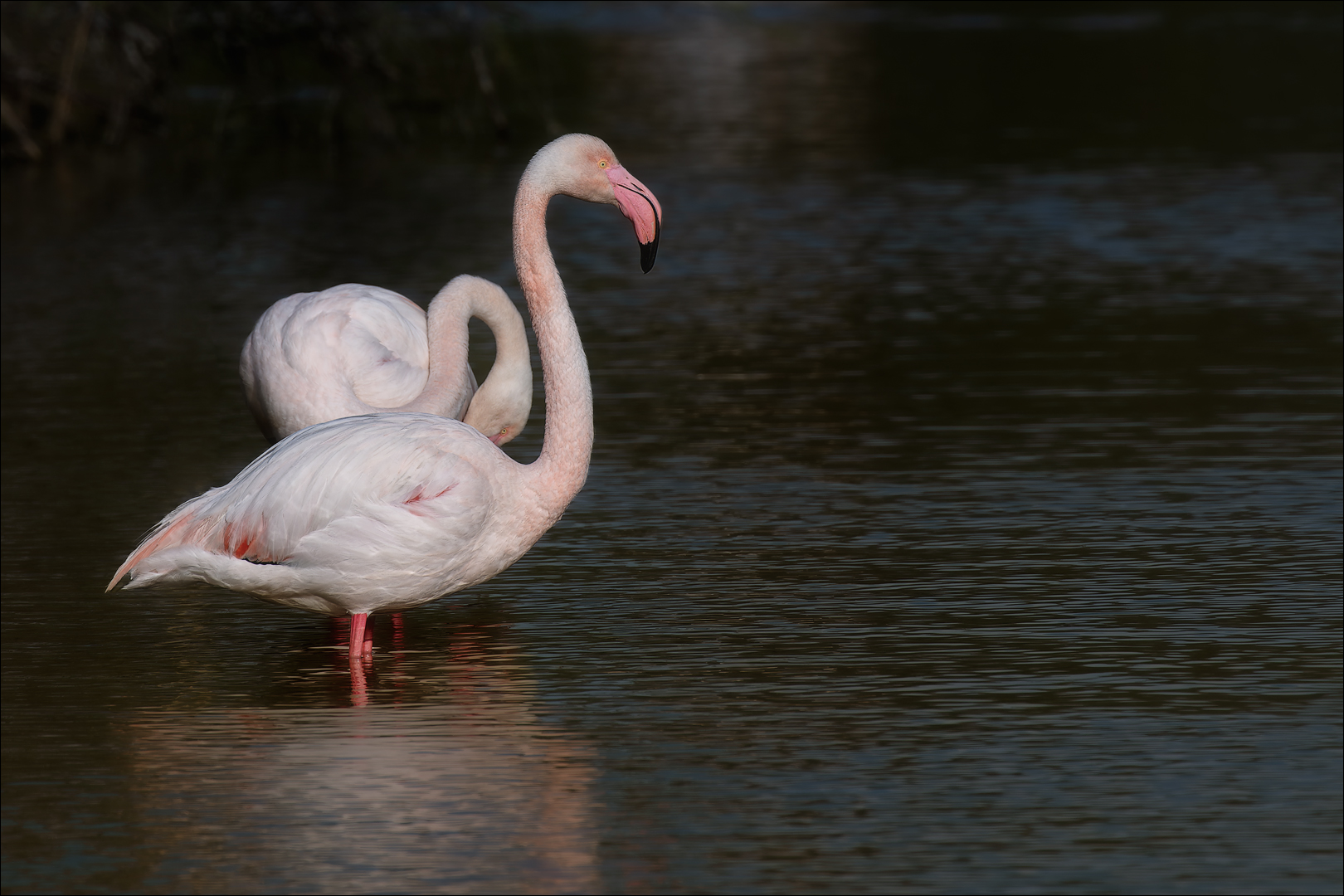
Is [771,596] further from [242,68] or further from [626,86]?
[626,86]

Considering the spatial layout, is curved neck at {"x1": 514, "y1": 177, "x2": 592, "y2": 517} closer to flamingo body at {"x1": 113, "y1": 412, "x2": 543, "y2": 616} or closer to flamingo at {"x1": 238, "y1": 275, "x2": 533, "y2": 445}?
flamingo body at {"x1": 113, "y1": 412, "x2": 543, "y2": 616}

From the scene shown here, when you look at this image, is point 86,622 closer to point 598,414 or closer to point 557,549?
point 557,549

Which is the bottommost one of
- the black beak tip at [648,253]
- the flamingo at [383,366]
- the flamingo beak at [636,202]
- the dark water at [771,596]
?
the dark water at [771,596]

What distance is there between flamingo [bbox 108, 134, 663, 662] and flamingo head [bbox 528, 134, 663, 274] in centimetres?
5

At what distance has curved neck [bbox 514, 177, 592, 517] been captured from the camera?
21.3 feet

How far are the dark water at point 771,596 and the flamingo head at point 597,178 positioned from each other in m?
1.35

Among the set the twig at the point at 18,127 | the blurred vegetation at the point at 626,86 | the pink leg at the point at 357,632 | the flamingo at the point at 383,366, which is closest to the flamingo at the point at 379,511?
the pink leg at the point at 357,632

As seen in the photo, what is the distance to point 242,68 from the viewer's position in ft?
74.3

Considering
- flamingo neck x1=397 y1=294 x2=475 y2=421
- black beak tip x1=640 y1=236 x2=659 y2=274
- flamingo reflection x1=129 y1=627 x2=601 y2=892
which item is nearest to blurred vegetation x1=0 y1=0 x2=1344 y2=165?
flamingo neck x1=397 y1=294 x2=475 y2=421

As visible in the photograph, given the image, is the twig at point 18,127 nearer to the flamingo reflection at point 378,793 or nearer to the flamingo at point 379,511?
the flamingo at point 379,511

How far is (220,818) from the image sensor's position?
5199mm

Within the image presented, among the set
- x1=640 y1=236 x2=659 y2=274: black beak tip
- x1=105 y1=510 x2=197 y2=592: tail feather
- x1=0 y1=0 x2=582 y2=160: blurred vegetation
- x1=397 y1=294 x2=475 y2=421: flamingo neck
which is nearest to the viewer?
x1=105 y1=510 x2=197 y2=592: tail feather

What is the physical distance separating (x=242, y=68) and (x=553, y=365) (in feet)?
55.9

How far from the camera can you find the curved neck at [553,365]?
6.49 meters
